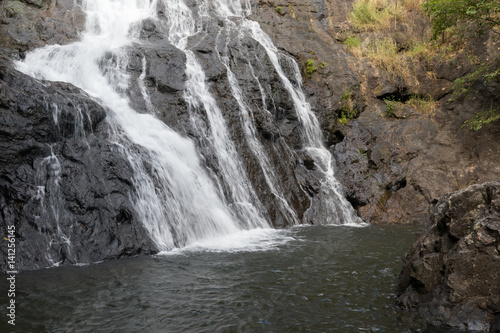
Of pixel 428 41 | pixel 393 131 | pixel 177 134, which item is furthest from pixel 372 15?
pixel 177 134

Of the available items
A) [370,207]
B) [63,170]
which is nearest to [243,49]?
[370,207]

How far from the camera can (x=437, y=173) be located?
1089 centimetres

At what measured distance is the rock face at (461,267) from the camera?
135 inches

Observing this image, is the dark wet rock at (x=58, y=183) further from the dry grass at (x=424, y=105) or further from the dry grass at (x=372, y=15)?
the dry grass at (x=372, y=15)

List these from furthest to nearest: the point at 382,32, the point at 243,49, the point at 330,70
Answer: the point at 382,32, the point at 330,70, the point at 243,49

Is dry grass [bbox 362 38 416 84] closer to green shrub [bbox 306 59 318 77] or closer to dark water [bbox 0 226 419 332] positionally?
green shrub [bbox 306 59 318 77]

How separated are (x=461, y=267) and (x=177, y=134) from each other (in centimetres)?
720

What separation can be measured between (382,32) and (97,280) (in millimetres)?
14023

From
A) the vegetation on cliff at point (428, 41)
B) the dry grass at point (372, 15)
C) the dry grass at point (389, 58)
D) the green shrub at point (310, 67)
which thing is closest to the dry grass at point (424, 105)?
the vegetation on cliff at point (428, 41)

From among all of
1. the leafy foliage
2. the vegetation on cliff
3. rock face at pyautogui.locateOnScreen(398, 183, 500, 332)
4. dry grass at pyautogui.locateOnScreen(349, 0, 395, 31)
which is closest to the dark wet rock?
rock face at pyautogui.locateOnScreen(398, 183, 500, 332)

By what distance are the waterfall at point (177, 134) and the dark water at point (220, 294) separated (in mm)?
1459

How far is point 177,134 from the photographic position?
9.44 metres

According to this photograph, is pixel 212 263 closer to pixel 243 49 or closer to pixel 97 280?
pixel 97 280

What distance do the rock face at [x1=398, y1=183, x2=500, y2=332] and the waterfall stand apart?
14.6 feet
